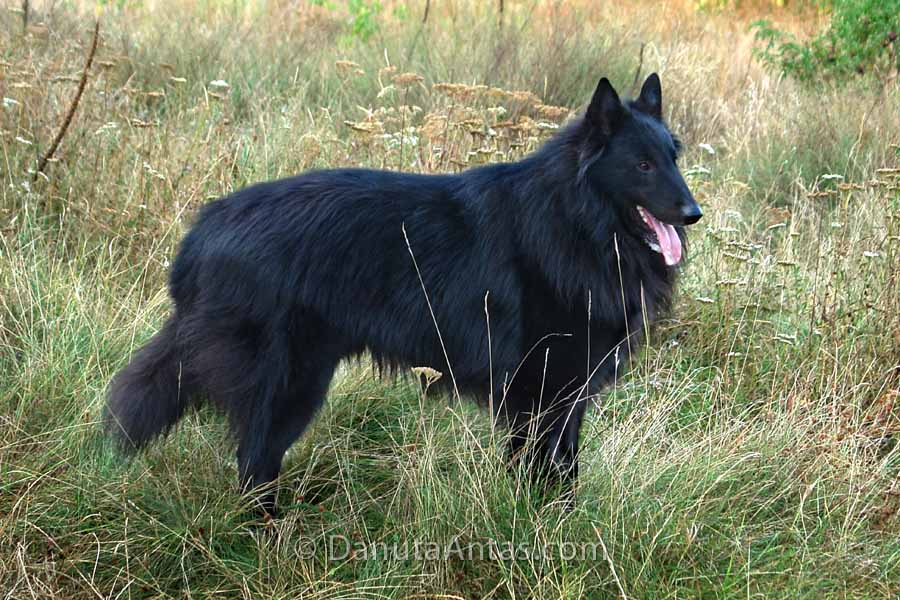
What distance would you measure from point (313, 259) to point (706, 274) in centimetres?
240

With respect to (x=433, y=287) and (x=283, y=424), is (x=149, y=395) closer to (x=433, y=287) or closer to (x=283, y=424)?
(x=283, y=424)

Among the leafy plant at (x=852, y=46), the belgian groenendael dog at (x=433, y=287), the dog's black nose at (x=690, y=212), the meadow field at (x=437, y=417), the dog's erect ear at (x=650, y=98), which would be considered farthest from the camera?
the leafy plant at (x=852, y=46)

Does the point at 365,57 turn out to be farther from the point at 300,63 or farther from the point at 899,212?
the point at 899,212

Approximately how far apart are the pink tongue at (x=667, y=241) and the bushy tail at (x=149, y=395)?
1.71m

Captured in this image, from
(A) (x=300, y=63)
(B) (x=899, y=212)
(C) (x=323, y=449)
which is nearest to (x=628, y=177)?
(C) (x=323, y=449)

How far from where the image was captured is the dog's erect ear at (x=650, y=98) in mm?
3475

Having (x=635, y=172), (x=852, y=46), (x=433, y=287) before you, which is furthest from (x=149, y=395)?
(x=852, y=46)

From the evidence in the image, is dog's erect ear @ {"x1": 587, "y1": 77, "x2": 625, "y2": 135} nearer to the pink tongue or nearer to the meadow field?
the pink tongue

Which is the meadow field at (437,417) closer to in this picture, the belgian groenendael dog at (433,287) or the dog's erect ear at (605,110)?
the belgian groenendael dog at (433,287)

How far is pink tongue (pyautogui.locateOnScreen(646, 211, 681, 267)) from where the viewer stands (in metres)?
3.28

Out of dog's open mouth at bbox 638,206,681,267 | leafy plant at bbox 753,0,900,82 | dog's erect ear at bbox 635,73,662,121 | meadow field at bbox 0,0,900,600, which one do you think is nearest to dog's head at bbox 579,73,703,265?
dog's open mouth at bbox 638,206,681,267

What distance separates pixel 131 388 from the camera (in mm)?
3389

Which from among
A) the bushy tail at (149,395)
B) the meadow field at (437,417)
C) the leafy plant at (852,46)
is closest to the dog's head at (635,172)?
the meadow field at (437,417)

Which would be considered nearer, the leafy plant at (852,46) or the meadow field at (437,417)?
the meadow field at (437,417)
